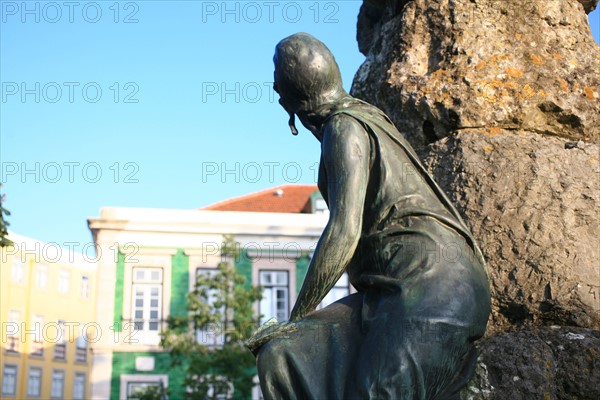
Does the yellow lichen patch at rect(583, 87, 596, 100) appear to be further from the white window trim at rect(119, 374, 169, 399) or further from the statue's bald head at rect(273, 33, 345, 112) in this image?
the white window trim at rect(119, 374, 169, 399)

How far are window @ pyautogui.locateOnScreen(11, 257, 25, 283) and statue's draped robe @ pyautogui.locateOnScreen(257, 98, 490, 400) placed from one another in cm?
4082

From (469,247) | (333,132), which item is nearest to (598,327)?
(469,247)

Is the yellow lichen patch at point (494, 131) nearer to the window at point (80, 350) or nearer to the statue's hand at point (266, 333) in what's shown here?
the statue's hand at point (266, 333)

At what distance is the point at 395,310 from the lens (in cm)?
240

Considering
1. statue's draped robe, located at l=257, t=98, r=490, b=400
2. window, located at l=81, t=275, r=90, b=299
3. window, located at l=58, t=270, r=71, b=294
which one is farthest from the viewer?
window, located at l=81, t=275, r=90, b=299

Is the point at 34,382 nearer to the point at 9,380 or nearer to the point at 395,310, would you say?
the point at 9,380

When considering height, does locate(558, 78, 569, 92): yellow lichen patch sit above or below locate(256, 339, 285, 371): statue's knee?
above

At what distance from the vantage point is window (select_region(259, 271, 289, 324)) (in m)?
25.5

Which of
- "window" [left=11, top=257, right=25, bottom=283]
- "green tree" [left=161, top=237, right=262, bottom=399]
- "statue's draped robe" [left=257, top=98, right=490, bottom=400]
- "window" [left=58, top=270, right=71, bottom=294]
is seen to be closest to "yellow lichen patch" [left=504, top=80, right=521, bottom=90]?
"statue's draped robe" [left=257, top=98, right=490, bottom=400]

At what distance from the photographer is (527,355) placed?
2.85m

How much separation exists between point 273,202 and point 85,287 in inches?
894

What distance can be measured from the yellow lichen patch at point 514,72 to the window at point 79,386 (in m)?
46.2

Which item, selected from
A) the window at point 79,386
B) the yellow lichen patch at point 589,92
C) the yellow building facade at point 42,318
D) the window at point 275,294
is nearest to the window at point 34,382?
the yellow building facade at point 42,318

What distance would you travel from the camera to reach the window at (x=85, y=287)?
48350mm
